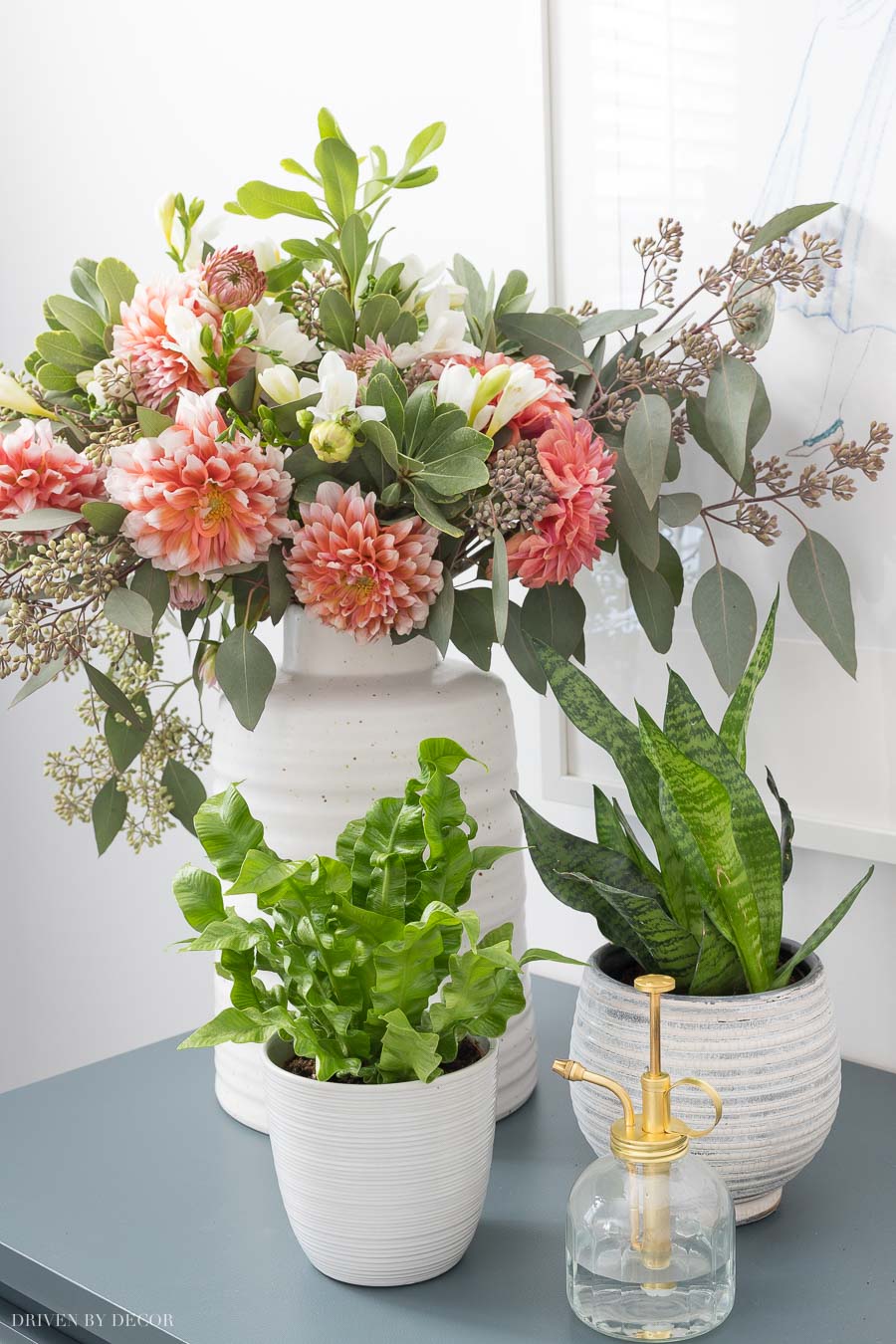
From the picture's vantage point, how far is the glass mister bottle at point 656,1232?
1.90ft

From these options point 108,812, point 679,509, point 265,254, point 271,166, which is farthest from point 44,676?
point 271,166

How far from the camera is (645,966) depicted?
0.69 meters

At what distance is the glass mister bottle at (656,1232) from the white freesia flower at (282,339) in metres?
0.37

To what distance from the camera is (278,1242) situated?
669 mm

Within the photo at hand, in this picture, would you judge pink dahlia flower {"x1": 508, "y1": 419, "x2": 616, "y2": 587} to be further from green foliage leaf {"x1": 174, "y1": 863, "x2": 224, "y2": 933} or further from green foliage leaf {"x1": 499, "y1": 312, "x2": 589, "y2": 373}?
green foliage leaf {"x1": 174, "y1": 863, "x2": 224, "y2": 933}

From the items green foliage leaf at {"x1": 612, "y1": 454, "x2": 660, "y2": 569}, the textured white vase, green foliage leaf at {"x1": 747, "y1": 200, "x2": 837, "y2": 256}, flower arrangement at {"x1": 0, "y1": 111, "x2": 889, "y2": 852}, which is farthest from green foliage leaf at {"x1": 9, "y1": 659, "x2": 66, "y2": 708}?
green foliage leaf at {"x1": 747, "y1": 200, "x2": 837, "y2": 256}

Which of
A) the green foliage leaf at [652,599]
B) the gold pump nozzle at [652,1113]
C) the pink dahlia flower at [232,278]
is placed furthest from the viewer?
the green foliage leaf at [652,599]

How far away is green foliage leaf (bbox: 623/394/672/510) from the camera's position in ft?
2.32

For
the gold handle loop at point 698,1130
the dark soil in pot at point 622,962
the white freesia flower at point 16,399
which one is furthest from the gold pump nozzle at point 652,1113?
the white freesia flower at point 16,399

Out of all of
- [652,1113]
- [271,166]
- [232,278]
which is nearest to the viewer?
[652,1113]

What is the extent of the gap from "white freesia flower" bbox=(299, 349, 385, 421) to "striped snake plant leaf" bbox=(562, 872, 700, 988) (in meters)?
0.24

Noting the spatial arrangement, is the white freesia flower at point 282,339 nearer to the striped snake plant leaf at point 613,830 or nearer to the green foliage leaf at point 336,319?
the green foliage leaf at point 336,319

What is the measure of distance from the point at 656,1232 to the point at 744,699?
10.5 inches

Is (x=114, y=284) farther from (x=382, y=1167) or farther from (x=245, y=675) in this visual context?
(x=382, y=1167)
